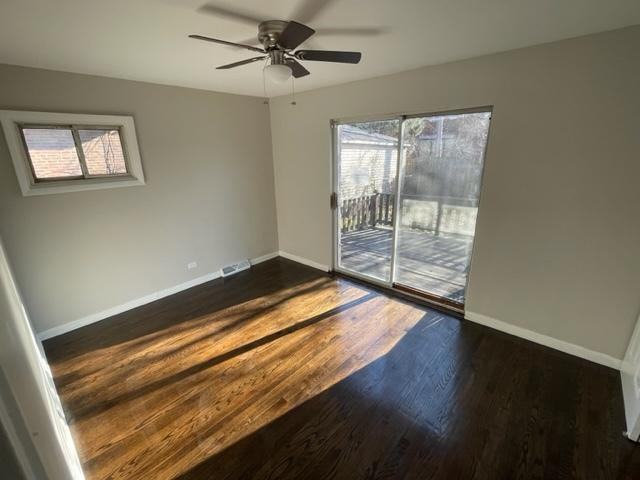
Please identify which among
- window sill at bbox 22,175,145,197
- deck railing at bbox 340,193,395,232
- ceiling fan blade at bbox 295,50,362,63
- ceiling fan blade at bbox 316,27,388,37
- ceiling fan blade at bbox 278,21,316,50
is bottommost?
deck railing at bbox 340,193,395,232

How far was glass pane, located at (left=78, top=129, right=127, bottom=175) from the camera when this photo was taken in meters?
2.74

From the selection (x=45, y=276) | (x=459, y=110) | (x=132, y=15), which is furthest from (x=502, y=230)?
(x=45, y=276)

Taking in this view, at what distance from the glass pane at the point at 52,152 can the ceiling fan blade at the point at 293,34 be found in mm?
2284

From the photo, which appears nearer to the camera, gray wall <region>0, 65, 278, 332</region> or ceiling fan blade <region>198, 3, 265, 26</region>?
ceiling fan blade <region>198, 3, 265, 26</region>

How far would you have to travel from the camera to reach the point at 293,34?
157cm

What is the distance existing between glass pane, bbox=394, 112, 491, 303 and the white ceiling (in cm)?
60

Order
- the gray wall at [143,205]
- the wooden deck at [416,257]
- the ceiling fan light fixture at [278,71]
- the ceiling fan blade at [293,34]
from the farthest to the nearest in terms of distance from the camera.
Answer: the wooden deck at [416,257]
the gray wall at [143,205]
the ceiling fan light fixture at [278,71]
the ceiling fan blade at [293,34]

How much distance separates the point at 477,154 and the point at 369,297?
5.98ft

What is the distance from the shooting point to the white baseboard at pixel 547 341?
2.24 meters

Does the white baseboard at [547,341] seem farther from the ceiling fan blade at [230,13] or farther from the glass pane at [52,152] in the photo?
the glass pane at [52,152]

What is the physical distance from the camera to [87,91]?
8.51 feet

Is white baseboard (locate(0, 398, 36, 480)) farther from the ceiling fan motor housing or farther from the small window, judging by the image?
the small window

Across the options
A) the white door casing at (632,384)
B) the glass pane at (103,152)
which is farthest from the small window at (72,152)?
the white door casing at (632,384)

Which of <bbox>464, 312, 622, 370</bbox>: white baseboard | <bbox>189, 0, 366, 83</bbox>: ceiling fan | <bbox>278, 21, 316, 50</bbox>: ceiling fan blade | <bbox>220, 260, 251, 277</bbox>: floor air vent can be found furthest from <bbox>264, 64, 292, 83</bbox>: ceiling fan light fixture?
<bbox>220, 260, 251, 277</bbox>: floor air vent
